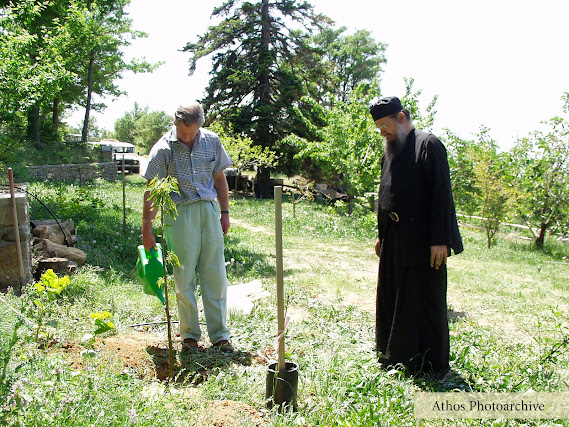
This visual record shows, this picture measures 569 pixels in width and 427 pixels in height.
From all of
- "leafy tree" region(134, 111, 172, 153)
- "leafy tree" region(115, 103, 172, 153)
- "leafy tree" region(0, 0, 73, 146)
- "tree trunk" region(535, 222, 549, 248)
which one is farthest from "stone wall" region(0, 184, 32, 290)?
"leafy tree" region(134, 111, 172, 153)

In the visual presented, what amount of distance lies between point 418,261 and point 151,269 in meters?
1.85

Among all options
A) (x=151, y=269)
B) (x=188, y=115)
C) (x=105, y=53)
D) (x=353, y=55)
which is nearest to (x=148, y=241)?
(x=151, y=269)

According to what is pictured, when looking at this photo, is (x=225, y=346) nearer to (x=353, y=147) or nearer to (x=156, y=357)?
(x=156, y=357)

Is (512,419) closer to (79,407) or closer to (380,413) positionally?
(380,413)

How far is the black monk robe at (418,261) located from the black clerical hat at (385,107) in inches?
9.0

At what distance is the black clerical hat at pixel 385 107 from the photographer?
10.1 feet

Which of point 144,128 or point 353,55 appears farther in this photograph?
point 144,128

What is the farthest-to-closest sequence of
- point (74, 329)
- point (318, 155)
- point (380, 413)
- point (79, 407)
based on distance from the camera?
point (318, 155) → point (74, 329) → point (380, 413) → point (79, 407)

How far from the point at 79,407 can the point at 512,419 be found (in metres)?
2.22

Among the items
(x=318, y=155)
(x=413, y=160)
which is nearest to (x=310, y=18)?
(x=318, y=155)

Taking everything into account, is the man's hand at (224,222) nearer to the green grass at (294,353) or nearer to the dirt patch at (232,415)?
the green grass at (294,353)

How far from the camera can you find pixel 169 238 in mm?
3346

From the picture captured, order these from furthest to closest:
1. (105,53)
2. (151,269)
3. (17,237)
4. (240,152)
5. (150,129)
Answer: (150,129) → (105,53) → (240,152) → (17,237) → (151,269)

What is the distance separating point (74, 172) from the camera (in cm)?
1827
